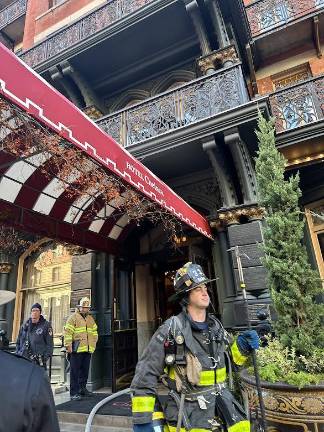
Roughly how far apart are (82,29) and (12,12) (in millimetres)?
6881

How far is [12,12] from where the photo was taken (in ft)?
44.7

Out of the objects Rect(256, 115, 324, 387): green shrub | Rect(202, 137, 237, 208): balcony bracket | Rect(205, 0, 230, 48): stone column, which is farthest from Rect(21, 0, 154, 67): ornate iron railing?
Rect(256, 115, 324, 387): green shrub

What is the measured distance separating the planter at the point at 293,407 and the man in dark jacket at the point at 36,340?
4.85 m

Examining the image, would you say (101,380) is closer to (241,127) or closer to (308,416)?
(308,416)

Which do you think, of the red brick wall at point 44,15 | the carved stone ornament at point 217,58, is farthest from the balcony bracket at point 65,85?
the carved stone ornament at point 217,58

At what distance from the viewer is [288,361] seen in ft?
12.1

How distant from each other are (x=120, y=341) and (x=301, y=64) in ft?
31.8

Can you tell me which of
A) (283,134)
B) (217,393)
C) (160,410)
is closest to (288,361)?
(217,393)

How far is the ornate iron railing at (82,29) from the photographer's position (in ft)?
29.5

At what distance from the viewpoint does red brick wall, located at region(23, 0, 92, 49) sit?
11297mm

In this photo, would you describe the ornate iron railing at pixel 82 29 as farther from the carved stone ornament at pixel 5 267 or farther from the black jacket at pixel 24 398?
the black jacket at pixel 24 398

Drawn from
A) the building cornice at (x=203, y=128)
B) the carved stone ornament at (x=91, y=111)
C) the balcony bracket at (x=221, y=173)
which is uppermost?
the carved stone ornament at (x=91, y=111)

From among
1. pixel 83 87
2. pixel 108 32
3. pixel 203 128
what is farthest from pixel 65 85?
pixel 203 128

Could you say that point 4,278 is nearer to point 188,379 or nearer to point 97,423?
point 97,423
